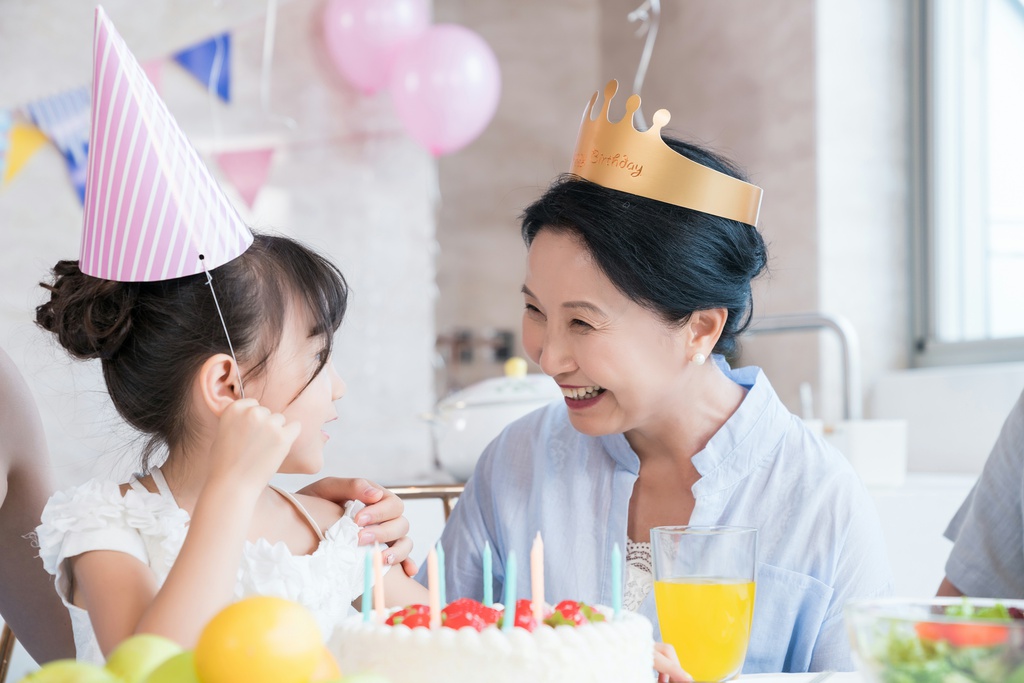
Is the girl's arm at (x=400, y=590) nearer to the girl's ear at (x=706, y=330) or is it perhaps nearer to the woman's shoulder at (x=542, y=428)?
the woman's shoulder at (x=542, y=428)

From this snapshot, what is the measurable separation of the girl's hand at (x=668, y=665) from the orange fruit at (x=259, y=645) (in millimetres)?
316

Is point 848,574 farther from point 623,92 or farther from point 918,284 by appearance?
point 623,92

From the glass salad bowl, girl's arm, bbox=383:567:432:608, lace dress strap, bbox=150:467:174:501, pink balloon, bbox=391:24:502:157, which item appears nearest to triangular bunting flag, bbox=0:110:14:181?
pink balloon, bbox=391:24:502:157

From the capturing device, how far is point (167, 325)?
1.08 metres

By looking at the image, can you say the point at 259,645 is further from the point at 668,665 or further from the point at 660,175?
the point at 660,175

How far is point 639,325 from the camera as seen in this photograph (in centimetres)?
125

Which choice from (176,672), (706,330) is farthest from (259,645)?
(706,330)

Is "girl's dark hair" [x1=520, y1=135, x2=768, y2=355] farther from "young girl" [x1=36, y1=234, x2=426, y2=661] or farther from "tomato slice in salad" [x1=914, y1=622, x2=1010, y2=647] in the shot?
"tomato slice in salad" [x1=914, y1=622, x2=1010, y2=647]

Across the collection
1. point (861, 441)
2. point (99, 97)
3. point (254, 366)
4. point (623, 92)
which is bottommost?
point (861, 441)

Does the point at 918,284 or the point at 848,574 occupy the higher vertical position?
the point at 918,284

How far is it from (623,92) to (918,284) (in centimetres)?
203

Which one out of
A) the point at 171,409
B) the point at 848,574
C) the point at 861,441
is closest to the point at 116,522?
the point at 171,409

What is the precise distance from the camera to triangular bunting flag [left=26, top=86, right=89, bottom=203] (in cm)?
303

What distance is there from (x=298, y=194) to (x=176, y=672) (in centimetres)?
312
